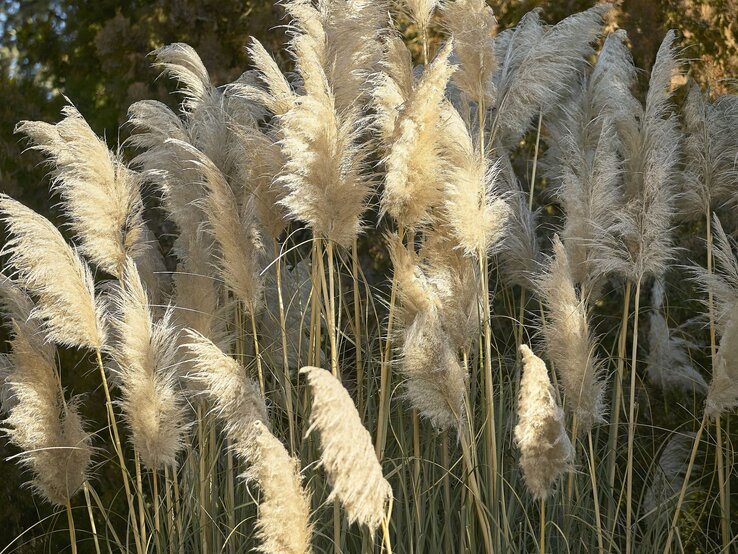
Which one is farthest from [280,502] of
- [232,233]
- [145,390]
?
[232,233]

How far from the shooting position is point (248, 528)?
3562 mm

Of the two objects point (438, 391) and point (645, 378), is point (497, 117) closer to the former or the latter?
point (438, 391)

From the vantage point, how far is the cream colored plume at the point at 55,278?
318 centimetres

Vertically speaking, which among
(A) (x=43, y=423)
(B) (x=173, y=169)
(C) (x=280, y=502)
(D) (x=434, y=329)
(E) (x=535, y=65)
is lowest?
(C) (x=280, y=502)

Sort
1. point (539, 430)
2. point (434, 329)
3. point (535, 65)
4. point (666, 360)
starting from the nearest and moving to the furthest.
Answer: point (539, 430) → point (434, 329) → point (535, 65) → point (666, 360)

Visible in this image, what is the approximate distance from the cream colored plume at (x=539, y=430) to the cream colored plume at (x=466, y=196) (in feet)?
1.93

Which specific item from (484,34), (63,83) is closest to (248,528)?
(484,34)

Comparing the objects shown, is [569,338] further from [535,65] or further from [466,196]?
[535,65]

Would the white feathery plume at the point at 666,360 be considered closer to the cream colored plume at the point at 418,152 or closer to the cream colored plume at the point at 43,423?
the cream colored plume at the point at 418,152

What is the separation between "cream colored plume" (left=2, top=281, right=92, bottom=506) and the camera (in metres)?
3.35

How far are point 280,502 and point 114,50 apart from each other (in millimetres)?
3998

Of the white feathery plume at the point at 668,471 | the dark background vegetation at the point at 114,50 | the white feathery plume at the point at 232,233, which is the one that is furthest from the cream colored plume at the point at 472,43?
the dark background vegetation at the point at 114,50

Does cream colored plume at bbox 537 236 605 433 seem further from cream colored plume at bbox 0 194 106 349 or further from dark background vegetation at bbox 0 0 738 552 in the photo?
dark background vegetation at bbox 0 0 738 552

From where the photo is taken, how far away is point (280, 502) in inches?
92.7
